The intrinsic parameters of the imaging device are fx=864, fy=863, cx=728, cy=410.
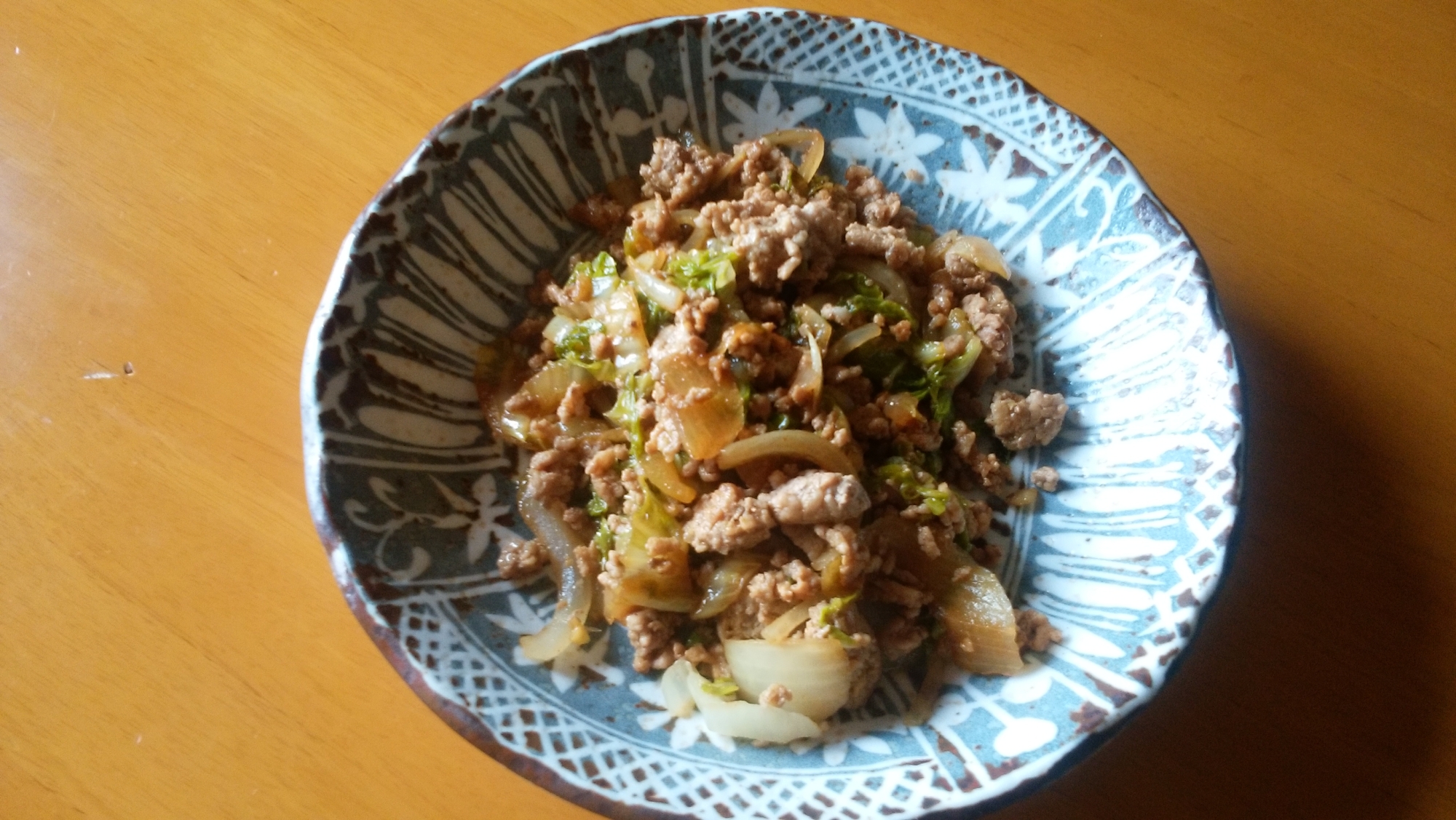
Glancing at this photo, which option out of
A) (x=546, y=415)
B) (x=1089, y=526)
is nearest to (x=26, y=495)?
(x=546, y=415)

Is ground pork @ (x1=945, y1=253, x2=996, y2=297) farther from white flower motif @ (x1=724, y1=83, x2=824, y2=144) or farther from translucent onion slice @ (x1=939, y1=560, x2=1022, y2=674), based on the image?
translucent onion slice @ (x1=939, y1=560, x2=1022, y2=674)

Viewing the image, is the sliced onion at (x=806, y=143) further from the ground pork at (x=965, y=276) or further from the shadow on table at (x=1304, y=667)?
the shadow on table at (x=1304, y=667)

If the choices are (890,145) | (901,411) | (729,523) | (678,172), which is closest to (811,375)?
(901,411)

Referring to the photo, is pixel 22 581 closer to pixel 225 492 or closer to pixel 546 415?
pixel 225 492

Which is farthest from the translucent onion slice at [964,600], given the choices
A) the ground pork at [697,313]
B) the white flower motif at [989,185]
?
the white flower motif at [989,185]

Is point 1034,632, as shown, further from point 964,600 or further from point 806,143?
point 806,143

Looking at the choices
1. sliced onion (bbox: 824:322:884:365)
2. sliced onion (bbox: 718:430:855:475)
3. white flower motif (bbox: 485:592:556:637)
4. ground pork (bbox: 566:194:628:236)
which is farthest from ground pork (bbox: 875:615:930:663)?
ground pork (bbox: 566:194:628:236)
